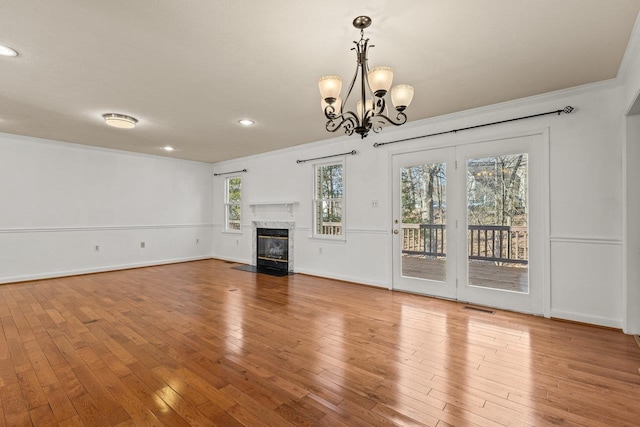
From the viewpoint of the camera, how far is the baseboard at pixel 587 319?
10.1 feet

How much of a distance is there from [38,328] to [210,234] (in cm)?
503

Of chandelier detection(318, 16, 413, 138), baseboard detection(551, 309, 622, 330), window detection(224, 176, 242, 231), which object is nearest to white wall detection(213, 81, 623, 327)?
baseboard detection(551, 309, 622, 330)

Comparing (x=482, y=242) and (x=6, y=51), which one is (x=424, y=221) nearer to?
(x=482, y=242)

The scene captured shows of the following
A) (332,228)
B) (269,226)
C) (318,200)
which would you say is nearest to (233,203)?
(269,226)

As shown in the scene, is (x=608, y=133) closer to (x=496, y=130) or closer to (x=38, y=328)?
(x=496, y=130)

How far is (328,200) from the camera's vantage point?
5.60 m

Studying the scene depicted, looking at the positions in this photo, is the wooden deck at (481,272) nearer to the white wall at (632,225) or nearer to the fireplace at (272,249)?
the white wall at (632,225)

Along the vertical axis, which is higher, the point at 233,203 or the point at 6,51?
the point at 6,51

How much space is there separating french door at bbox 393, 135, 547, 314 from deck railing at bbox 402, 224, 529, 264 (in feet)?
0.03

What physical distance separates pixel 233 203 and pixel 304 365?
5.84 metres

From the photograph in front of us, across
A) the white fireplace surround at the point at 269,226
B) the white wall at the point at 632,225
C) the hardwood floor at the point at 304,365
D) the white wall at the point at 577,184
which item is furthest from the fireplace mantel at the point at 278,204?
the white wall at the point at 632,225

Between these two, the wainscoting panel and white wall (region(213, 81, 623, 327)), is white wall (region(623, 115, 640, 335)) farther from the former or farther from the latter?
the wainscoting panel

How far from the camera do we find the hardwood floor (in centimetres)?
179

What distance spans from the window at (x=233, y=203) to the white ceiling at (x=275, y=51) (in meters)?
3.52
